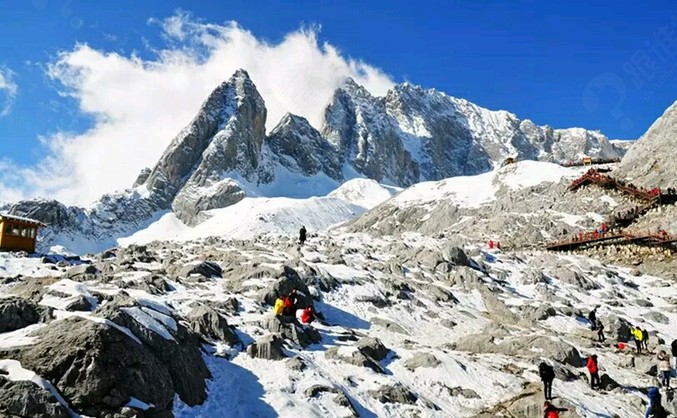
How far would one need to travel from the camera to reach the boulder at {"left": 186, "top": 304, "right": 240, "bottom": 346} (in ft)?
67.7

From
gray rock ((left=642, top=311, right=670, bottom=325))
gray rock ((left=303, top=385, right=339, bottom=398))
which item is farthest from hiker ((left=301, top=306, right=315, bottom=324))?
gray rock ((left=642, top=311, right=670, bottom=325))

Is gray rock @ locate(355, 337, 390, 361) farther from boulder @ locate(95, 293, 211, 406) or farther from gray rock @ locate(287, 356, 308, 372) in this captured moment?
boulder @ locate(95, 293, 211, 406)

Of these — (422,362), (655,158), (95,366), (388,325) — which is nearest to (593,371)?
(422,362)

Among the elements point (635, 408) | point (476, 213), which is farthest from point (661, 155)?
point (635, 408)

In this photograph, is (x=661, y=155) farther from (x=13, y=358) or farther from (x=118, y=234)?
(x=118, y=234)

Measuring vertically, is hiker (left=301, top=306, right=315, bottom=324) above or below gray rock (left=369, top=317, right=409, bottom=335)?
above

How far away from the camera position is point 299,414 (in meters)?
16.0

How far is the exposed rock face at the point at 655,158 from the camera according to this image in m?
63.3

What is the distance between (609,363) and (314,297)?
16166 mm

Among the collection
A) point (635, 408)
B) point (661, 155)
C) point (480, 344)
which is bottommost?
point (635, 408)

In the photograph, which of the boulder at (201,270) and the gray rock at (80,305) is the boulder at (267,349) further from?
the boulder at (201,270)

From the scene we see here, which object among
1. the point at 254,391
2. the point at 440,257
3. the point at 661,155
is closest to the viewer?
the point at 254,391

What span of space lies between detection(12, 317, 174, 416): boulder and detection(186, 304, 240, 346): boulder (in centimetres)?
590

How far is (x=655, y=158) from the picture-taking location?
219ft
